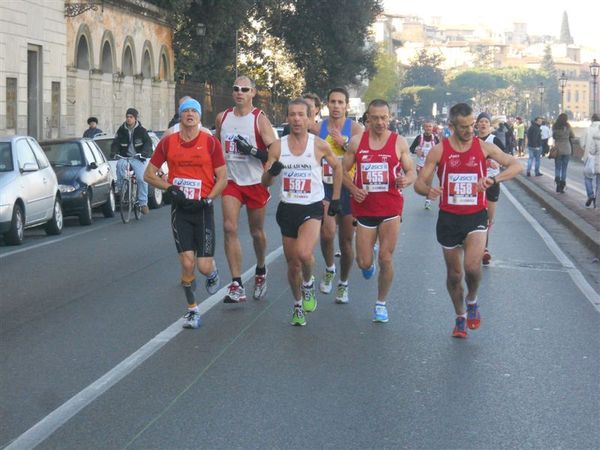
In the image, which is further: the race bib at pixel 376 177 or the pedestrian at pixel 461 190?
the race bib at pixel 376 177

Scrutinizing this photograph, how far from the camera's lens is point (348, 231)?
1164 centimetres

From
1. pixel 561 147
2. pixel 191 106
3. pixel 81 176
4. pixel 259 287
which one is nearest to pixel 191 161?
pixel 191 106

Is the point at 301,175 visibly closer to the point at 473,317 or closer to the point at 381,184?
the point at 381,184

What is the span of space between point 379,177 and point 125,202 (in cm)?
1155

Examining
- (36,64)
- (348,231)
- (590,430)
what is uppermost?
(36,64)

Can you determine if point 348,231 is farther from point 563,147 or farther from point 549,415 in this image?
point 563,147

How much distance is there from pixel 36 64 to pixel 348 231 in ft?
84.2

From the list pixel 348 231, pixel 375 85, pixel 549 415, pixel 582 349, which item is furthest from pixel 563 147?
pixel 375 85

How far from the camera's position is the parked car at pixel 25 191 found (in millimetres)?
17172

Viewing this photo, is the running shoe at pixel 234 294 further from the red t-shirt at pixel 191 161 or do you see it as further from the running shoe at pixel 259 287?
the red t-shirt at pixel 191 161

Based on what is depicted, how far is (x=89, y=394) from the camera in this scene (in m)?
7.27

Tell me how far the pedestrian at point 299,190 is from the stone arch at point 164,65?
40.8 m

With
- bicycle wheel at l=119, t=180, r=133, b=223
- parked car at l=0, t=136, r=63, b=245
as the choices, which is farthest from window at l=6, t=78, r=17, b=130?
parked car at l=0, t=136, r=63, b=245

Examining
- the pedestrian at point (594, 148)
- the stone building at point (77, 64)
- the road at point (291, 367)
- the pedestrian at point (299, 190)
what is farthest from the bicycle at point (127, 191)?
the stone building at point (77, 64)
